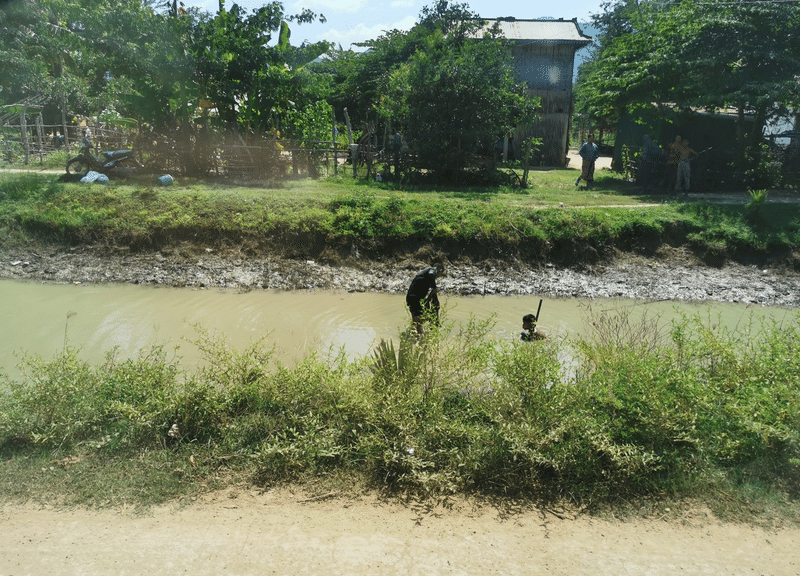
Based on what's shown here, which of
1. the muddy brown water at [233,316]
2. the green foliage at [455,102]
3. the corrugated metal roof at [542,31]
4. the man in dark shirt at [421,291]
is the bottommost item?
the muddy brown water at [233,316]

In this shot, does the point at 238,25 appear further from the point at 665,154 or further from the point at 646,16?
the point at 665,154

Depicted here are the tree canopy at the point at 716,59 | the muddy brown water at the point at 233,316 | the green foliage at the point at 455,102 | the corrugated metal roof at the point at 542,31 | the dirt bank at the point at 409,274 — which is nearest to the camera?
the muddy brown water at the point at 233,316

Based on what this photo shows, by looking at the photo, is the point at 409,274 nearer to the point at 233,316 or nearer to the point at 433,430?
the point at 233,316

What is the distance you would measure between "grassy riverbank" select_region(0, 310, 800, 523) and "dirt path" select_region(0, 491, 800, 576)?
23 cm

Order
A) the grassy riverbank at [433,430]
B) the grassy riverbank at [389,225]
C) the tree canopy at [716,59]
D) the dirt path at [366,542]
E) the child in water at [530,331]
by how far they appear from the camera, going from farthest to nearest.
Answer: the tree canopy at [716,59] < the grassy riverbank at [389,225] < the child in water at [530,331] < the grassy riverbank at [433,430] < the dirt path at [366,542]

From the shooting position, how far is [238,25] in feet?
56.1

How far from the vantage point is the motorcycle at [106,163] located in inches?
663

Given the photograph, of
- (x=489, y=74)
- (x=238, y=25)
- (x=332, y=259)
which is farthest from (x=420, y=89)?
(x=332, y=259)

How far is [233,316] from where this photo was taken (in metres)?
10.2

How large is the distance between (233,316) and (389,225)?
14.7ft

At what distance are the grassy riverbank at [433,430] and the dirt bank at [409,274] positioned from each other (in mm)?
6304

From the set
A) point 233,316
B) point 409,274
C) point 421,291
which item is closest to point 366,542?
point 421,291

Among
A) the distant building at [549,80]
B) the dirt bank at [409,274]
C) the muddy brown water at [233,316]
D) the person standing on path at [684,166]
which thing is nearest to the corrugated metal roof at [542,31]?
the distant building at [549,80]

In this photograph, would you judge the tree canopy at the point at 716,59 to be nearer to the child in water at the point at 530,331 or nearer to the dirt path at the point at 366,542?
the child in water at the point at 530,331
